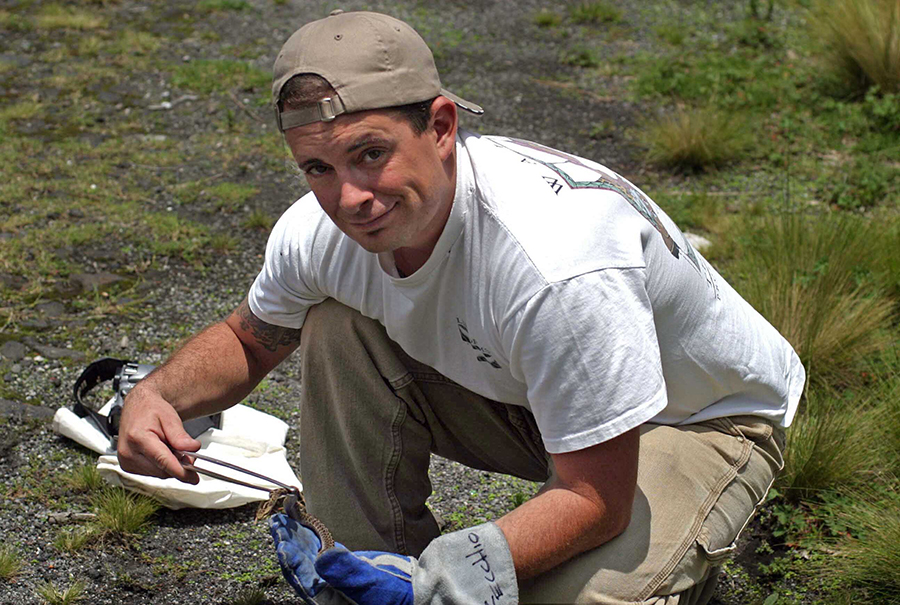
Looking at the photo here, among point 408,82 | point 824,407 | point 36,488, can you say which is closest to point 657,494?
point 408,82

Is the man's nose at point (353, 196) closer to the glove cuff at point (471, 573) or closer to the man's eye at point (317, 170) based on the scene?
the man's eye at point (317, 170)

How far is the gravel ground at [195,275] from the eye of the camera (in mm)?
2682

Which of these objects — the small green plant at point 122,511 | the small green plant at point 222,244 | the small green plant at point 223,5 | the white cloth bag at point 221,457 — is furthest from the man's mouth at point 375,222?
the small green plant at point 223,5

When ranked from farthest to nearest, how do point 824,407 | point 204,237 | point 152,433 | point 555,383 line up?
point 204,237 → point 824,407 → point 152,433 → point 555,383

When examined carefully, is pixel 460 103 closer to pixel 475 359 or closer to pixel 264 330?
pixel 475 359

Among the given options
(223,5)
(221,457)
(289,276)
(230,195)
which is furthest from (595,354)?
(223,5)

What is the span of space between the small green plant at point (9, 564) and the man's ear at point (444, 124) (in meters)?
1.59

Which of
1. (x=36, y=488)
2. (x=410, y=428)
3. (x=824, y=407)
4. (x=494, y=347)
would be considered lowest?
(x=36, y=488)

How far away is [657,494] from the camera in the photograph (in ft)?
7.09

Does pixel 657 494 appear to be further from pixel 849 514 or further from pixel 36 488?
pixel 36 488

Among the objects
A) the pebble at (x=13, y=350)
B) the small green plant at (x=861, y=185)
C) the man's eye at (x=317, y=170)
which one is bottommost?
the pebble at (x=13, y=350)

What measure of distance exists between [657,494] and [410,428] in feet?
2.06

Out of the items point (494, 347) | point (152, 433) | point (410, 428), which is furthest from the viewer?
point (410, 428)

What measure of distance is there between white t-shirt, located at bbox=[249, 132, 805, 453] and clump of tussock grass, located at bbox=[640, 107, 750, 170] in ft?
9.64
